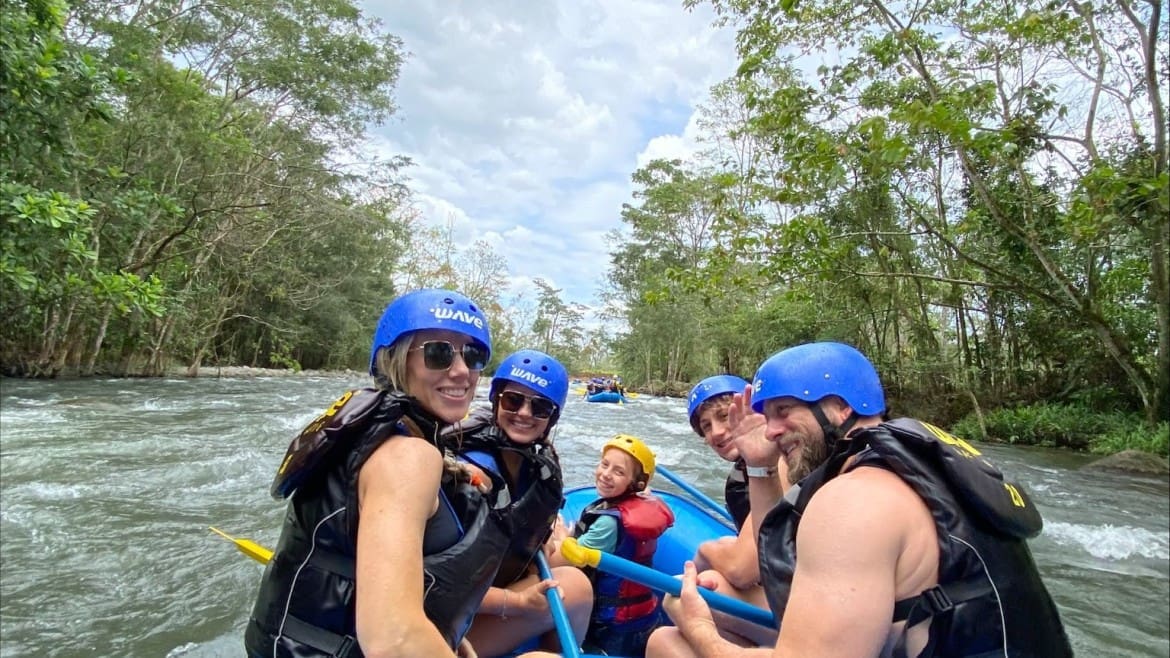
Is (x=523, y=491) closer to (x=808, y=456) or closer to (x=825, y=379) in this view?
(x=808, y=456)

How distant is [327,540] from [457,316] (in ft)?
2.02

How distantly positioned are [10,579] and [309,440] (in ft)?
12.8

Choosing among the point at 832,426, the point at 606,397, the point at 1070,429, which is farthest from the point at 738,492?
the point at 606,397

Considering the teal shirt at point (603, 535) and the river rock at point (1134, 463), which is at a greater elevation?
the river rock at point (1134, 463)

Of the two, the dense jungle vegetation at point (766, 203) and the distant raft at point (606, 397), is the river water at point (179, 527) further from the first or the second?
the distant raft at point (606, 397)

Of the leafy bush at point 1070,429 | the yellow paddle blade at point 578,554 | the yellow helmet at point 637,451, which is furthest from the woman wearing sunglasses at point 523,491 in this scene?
the leafy bush at point 1070,429

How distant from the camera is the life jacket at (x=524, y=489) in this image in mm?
2100

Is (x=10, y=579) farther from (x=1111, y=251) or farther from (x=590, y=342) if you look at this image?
(x=590, y=342)

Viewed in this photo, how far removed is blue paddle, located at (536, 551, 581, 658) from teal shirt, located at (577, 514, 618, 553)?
1.40 feet

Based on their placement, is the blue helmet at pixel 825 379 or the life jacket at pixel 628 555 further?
the life jacket at pixel 628 555

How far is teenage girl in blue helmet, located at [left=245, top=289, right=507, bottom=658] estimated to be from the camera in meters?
1.15

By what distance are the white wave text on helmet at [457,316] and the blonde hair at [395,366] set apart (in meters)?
0.09

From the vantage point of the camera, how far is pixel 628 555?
287cm

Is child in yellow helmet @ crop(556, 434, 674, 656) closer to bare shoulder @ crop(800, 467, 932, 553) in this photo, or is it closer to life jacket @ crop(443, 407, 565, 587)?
life jacket @ crop(443, 407, 565, 587)
